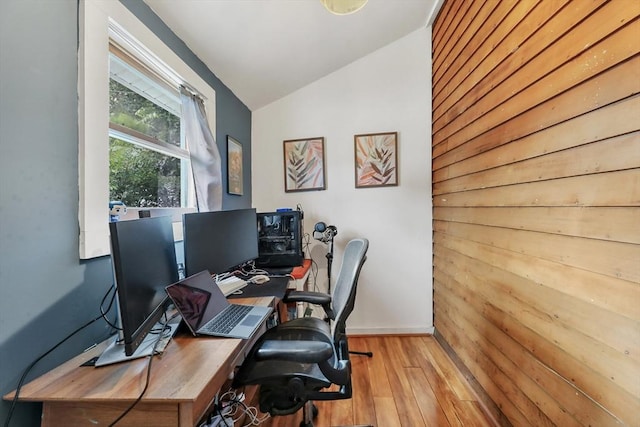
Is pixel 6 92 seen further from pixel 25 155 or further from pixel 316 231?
pixel 316 231

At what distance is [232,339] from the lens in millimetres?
990

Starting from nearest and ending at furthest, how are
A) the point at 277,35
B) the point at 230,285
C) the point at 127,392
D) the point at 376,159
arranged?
1. the point at 127,392
2. the point at 230,285
3. the point at 277,35
4. the point at 376,159

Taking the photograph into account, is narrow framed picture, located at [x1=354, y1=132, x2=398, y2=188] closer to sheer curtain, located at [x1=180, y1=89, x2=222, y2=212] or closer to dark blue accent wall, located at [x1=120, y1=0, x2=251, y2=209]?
dark blue accent wall, located at [x1=120, y1=0, x2=251, y2=209]

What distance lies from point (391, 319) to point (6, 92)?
2902mm

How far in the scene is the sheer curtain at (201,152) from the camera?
179 cm

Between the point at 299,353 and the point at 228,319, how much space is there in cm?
34

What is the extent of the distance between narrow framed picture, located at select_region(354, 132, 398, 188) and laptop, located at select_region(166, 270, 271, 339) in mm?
1808

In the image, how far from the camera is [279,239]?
2314 millimetres

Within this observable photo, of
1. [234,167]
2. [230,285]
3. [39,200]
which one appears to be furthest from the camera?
[234,167]

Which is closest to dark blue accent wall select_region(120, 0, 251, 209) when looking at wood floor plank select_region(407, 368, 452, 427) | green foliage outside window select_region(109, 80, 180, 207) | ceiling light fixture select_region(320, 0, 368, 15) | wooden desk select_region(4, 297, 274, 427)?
green foliage outside window select_region(109, 80, 180, 207)

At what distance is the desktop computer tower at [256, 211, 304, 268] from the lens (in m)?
2.29

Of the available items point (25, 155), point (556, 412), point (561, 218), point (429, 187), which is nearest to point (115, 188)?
point (25, 155)

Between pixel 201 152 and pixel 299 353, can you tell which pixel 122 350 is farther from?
pixel 201 152

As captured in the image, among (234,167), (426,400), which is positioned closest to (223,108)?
(234,167)
